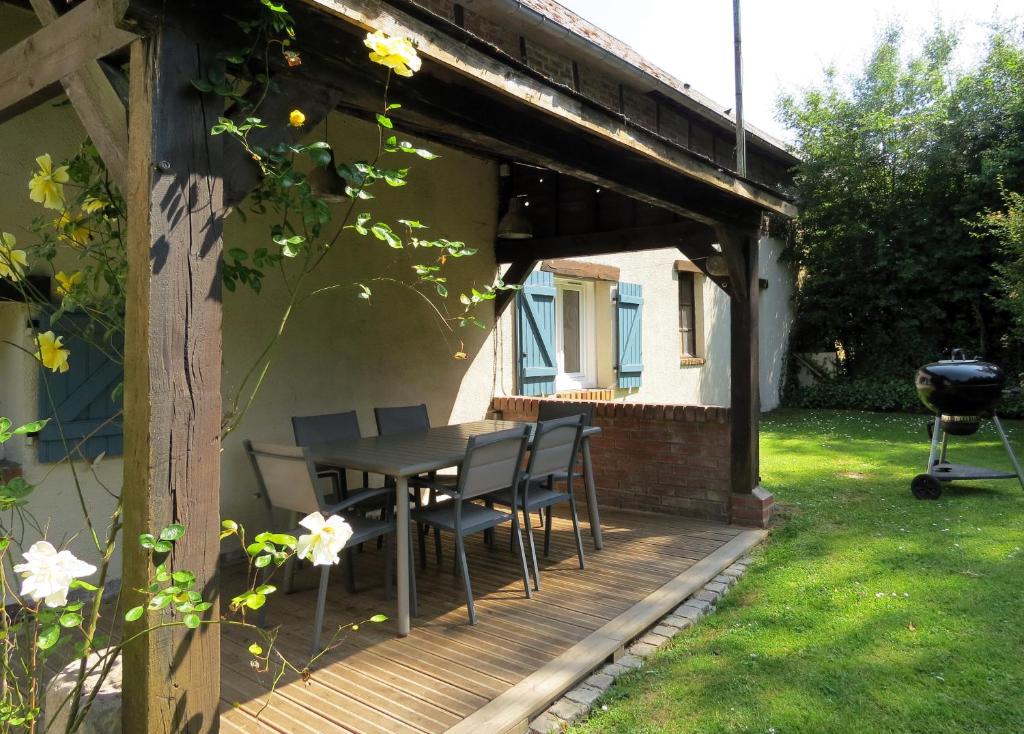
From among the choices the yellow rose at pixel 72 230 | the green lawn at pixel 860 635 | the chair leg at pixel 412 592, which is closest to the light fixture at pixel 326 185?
the yellow rose at pixel 72 230

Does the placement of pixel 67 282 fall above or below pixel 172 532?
above

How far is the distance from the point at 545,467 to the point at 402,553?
107cm

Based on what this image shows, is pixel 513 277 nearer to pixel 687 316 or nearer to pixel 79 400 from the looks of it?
pixel 79 400

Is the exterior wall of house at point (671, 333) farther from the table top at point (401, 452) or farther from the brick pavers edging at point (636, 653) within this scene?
the brick pavers edging at point (636, 653)

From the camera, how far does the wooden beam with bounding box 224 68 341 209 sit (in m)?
1.84

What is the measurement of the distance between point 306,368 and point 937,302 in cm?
1075

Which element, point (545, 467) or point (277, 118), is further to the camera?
point (545, 467)

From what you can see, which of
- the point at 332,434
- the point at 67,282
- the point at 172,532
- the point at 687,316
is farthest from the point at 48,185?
the point at 687,316

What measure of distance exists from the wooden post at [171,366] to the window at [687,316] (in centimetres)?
856

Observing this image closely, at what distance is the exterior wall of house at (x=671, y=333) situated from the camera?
787cm

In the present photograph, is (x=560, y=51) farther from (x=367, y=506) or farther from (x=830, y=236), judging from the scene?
(x=830, y=236)

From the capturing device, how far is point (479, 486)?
11.0ft

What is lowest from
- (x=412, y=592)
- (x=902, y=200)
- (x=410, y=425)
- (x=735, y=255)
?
(x=412, y=592)

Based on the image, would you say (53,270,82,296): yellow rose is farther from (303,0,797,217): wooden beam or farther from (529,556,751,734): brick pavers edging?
(529,556,751,734): brick pavers edging
